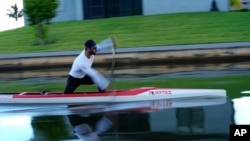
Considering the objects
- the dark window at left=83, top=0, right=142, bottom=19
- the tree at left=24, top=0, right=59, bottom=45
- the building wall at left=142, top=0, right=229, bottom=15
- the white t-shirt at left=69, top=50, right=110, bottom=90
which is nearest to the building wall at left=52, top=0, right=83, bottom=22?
the dark window at left=83, top=0, right=142, bottom=19

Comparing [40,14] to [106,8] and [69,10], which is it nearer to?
[69,10]

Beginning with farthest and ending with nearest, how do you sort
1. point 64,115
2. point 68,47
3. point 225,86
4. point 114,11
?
1. point 114,11
2. point 68,47
3. point 225,86
4. point 64,115

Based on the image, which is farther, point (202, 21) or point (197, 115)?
point (202, 21)

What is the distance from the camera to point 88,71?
12328 millimetres

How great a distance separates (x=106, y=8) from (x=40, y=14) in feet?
33.2

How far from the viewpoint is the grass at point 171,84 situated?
1493 cm

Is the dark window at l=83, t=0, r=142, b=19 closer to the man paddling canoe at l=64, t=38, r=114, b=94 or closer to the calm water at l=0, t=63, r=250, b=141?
the man paddling canoe at l=64, t=38, r=114, b=94

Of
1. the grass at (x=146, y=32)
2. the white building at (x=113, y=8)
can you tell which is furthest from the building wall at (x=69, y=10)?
the grass at (x=146, y=32)

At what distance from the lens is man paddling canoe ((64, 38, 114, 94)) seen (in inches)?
478

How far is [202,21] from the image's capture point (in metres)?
29.4

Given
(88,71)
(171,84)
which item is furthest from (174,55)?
(88,71)

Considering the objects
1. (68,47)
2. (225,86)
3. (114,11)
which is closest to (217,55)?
(225,86)

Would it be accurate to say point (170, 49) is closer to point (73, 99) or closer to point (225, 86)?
point (225, 86)

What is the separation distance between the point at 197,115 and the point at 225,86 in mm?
4845
